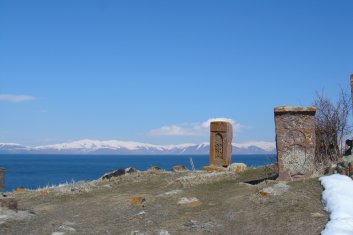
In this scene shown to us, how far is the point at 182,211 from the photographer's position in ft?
36.4

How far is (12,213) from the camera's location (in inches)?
456

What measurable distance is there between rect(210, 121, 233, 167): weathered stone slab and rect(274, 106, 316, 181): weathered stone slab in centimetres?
704

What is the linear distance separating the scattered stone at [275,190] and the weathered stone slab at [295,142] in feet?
5.36

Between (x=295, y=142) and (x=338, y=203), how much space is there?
391 cm

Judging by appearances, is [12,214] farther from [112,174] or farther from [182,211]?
[112,174]

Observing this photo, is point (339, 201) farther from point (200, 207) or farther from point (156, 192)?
point (156, 192)

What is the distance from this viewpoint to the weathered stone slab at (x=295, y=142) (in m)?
13.2

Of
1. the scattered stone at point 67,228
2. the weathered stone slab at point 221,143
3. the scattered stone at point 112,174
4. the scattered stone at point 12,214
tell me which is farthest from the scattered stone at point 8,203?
the weathered stone slab at point 221,143

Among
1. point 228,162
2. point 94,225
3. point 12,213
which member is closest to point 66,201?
point 12,213

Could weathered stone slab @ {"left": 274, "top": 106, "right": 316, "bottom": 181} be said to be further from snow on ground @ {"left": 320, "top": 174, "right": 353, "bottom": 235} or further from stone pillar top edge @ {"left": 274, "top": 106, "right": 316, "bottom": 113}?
snow on ground @ {"left": 320, "top": 174, "right": 353, "bottom": 235}

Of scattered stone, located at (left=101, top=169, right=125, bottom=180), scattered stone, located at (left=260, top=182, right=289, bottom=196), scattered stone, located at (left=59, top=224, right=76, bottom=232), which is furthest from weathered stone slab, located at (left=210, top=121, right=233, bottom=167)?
scattered stone, located at (left=59, top=224, right=76, bottom=232)

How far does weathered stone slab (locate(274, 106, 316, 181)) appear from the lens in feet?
43.2

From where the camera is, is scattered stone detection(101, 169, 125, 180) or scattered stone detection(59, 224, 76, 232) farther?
scattered stone detection(101, 169, 125, 180)

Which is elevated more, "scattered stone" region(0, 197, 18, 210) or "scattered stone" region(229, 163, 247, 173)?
"scattered stone" region(229, 163, 247, 173)
